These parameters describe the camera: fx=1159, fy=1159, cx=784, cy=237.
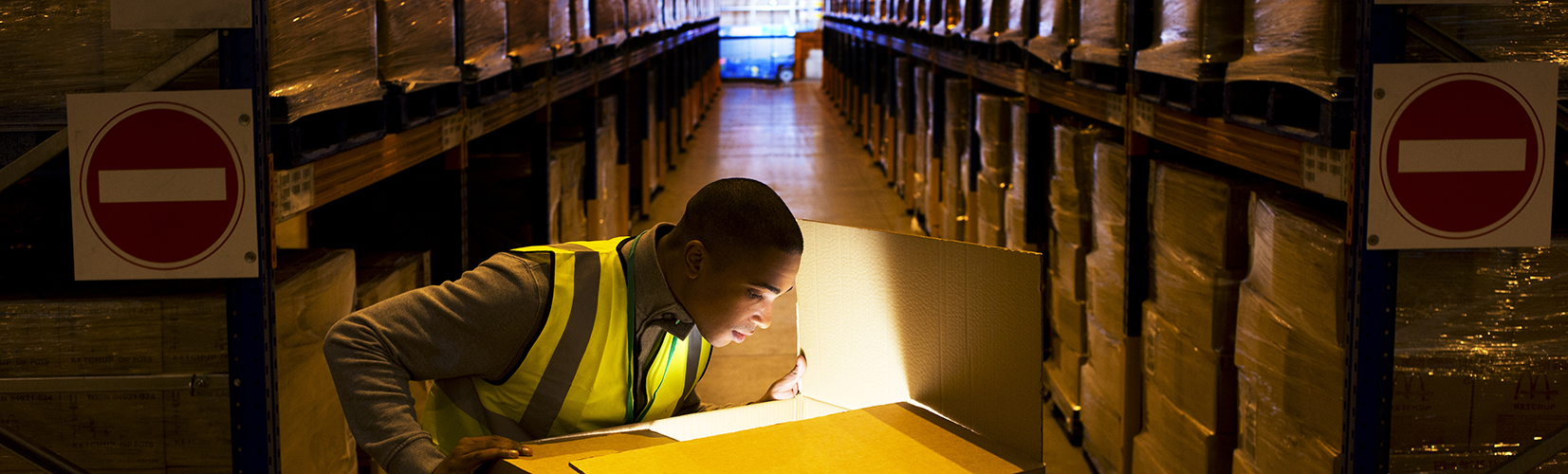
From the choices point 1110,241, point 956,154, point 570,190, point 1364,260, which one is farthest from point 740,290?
point 956,154

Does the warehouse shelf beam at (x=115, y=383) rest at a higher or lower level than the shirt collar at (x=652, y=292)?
lower

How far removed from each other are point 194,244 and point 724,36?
29.0 m

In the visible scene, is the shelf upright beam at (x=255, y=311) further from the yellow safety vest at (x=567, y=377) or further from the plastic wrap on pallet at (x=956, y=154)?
the plastic wrap on pallet at (x=956, y=154)

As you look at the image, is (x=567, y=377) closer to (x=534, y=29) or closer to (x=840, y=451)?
(x=840, y=451)

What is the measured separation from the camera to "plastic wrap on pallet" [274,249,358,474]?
2.54 m

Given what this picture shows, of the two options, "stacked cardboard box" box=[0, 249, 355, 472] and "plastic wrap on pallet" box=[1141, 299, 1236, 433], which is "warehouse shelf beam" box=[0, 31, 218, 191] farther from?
"plastic wrap on pallet" box=[1141, 299, 1236, 433]

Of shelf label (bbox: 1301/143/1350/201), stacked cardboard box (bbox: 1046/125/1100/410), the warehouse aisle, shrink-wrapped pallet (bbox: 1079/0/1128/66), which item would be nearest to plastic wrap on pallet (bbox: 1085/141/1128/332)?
stacked cardboard box (bbox: 1046/125/1100/410)

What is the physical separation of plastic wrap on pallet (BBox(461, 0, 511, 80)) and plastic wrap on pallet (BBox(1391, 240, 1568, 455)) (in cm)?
274

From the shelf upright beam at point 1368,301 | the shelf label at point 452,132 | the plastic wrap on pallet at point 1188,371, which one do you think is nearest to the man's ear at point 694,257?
the shelf upright beam at point 1368,301

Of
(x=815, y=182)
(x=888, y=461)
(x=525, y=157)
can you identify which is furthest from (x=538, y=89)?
(x=815, y=182)

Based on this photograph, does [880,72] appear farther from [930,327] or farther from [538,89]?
[930,327]

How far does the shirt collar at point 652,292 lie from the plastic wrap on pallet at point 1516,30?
1.50 metres

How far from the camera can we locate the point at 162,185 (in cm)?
211

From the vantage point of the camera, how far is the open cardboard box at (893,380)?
1660 mm
